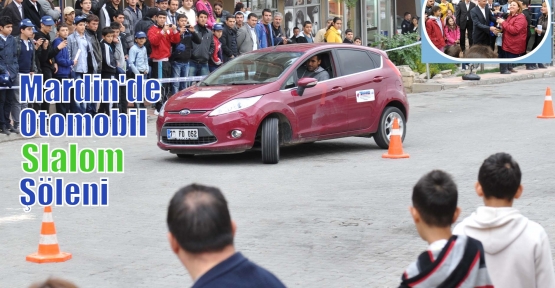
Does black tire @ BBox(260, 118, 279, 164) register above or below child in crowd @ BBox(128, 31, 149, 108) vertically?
below

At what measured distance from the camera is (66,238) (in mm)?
9250

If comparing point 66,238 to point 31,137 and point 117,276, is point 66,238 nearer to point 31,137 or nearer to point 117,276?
point 117,276

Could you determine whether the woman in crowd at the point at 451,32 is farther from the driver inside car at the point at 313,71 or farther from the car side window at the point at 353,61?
the driver inside car at the point at 313,71

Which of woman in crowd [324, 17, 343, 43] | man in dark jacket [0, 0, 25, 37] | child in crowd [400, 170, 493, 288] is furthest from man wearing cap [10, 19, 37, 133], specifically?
child in crowd [400, 170, 493, 288]

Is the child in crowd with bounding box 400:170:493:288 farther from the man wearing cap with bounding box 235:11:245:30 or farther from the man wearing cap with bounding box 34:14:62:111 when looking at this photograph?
the man wearing cap with bounding box 235:11:245:30

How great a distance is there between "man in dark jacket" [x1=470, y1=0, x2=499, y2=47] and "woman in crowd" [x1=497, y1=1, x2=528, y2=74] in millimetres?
267

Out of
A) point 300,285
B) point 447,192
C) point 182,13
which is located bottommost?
point 300,285

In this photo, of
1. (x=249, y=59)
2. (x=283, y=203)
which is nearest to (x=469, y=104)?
(x=249, y=59)

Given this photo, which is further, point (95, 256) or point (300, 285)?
point (95, 256)

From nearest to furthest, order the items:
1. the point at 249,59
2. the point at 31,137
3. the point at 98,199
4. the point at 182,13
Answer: the point at 98,199
the point at 249,59
the point at 31,137
the point at 182,13

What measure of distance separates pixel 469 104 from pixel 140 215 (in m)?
12.6

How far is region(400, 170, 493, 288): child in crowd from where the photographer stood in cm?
353

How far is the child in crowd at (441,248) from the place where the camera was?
3533 millimetres

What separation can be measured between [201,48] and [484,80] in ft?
31.8
